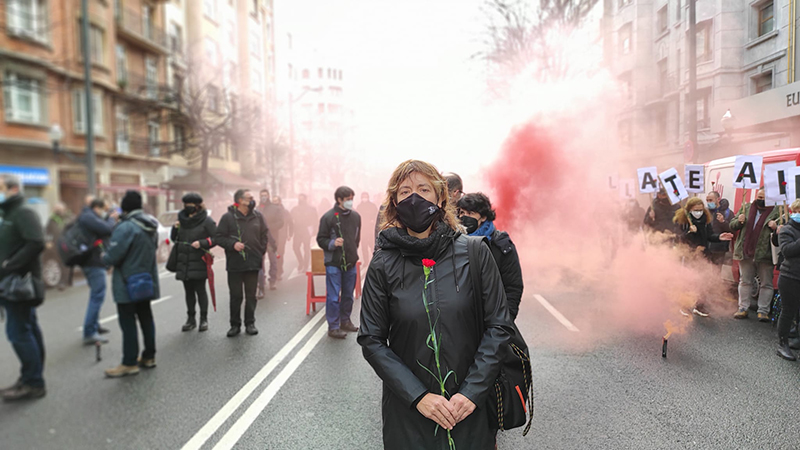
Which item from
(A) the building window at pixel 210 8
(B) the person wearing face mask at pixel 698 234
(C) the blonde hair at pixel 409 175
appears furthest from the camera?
(B) the person wearing face mask at pixel 698 234

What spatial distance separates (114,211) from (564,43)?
1626 cm

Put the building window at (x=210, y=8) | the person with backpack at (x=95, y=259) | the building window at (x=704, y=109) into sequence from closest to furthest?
the person with backpack at (x=95, y=259), the building window at (x=210, y=8), the building window at (x=704, y=109)

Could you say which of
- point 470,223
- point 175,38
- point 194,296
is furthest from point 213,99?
point 194,296

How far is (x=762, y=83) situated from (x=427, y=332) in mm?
6689

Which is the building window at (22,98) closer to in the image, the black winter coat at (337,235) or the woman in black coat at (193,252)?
the woman in black coat at (193,252)

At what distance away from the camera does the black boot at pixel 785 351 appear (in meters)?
4.36

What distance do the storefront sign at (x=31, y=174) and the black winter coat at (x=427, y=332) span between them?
1364 mm

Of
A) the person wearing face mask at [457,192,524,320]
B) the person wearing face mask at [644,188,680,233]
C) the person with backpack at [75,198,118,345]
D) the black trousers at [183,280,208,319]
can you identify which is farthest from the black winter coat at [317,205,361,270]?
the person wearing face mask at [644,188,680,233]

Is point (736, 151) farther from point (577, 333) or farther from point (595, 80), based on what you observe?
point (577, 333)

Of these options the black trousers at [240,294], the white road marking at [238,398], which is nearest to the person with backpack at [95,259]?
the white road marking at [238,398]

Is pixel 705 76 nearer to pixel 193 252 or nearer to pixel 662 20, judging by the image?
pixel 662 20

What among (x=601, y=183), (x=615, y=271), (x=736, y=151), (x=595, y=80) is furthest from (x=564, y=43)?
(x=615, y=271)

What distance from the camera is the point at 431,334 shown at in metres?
1.65

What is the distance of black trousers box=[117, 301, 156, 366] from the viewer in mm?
3885
